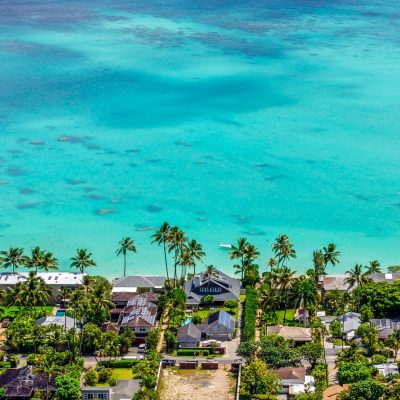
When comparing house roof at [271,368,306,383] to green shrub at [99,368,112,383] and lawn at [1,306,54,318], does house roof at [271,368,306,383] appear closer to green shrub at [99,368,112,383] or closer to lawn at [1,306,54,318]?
green shrub at [99,368,112,383]

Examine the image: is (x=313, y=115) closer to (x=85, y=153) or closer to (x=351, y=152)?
(x=351, y=152)

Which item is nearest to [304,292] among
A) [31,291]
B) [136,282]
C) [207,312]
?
[207,312]

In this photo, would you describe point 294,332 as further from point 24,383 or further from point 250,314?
point 24,383

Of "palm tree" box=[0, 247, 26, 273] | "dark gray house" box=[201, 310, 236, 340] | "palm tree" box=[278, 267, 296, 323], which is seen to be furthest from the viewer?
"palm tree" box=[0, 247, 26, 273]

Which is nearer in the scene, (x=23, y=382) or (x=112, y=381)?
(x=23, y=382)

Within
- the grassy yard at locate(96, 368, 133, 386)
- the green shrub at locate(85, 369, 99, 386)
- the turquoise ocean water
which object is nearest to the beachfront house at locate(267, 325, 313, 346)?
the grassy yard at locate(96, 368, 133, 386)

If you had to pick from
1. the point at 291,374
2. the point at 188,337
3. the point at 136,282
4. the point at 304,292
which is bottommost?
the point at 291,374

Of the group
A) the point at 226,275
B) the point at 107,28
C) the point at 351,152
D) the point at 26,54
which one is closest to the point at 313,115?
the point at 351,152
